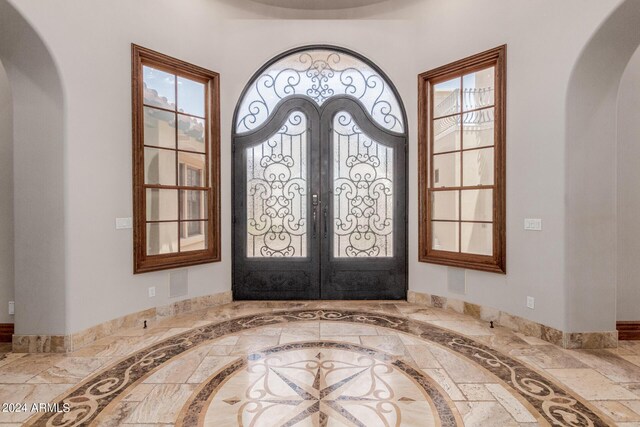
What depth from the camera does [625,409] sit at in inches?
85.6

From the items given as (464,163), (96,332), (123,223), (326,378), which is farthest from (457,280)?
(96,332)

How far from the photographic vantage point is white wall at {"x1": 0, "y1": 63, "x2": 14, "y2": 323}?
3.22m

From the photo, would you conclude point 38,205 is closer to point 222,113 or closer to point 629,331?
point 222,113

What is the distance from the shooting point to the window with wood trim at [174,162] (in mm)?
3662

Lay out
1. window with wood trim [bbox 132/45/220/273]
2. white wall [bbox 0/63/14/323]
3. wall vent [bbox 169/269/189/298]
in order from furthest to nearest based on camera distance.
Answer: wall vent [bbox 169/269/189/298], window with wood trim [bbox 132/45/220/273], white wall [bbox 0/63/14/323]

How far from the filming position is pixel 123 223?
352 centimetres

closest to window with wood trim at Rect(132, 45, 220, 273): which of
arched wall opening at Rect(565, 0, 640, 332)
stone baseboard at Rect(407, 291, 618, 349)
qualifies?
stone baseboard at Rect(407, 291, 618, 349)

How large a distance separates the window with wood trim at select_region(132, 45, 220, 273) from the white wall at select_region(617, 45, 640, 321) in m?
4.34

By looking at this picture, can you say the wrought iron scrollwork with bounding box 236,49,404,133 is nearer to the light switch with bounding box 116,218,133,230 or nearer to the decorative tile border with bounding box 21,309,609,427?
the light switch with bounding box 116,218,133,230

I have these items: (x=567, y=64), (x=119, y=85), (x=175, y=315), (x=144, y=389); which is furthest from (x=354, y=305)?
(x=119, y=85)

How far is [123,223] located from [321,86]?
2.91 metres

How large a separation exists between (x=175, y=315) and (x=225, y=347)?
1.23m

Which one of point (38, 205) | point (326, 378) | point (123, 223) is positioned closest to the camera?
point (326, 378)

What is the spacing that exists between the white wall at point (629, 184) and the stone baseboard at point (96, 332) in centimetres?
455
